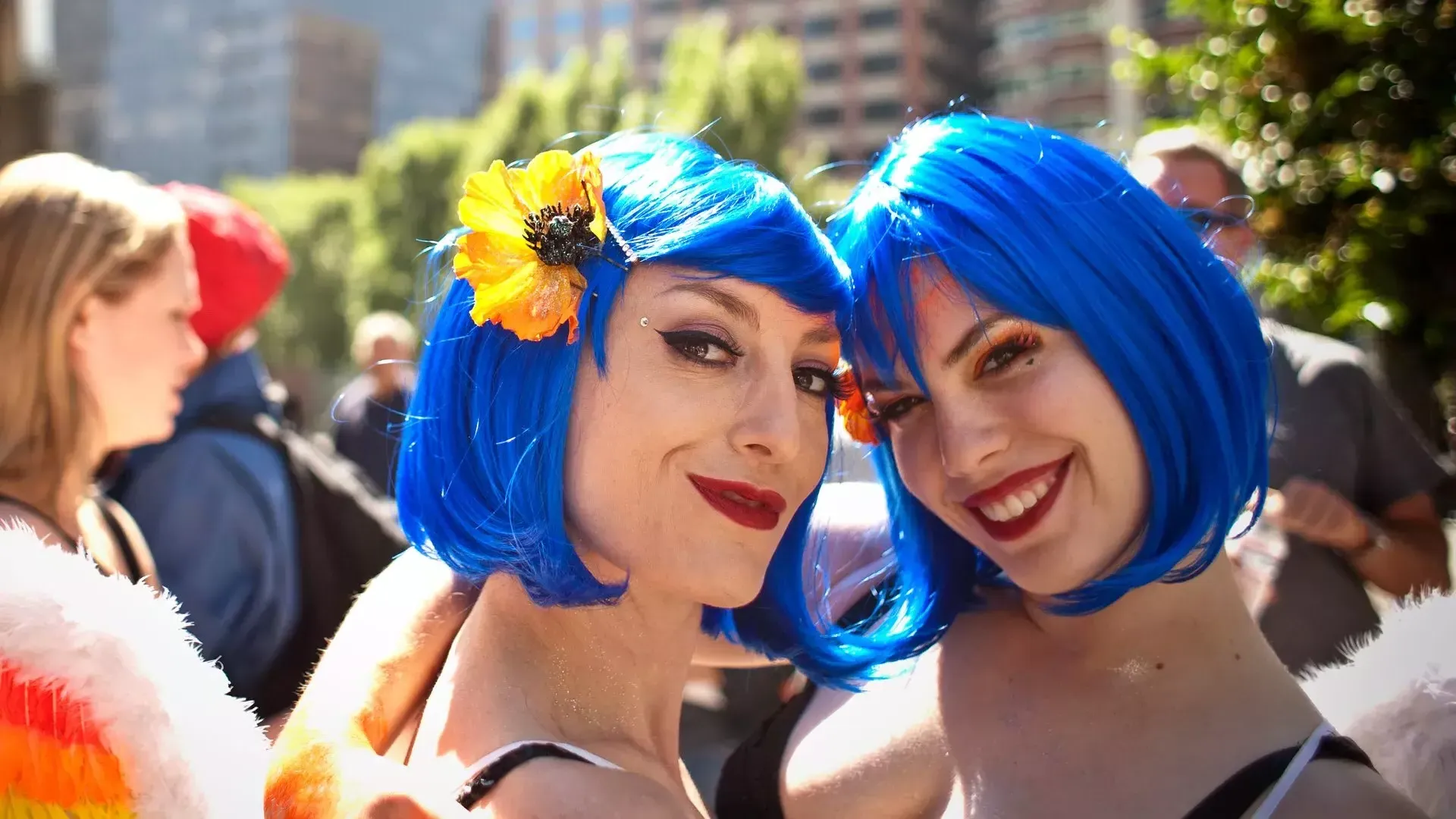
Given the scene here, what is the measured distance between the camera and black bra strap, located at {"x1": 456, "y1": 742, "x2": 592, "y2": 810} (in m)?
1.27

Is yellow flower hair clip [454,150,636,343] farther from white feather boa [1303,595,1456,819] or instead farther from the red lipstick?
white feather boa [1303,595,1456,819]

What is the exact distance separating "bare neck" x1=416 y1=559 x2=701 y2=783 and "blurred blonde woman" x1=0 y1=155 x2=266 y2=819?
0.26 meters

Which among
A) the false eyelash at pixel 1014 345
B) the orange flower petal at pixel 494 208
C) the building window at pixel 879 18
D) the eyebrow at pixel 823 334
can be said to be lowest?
the building window at pixel 879 18

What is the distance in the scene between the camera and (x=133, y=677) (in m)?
1.16

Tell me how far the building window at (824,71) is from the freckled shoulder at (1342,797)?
65133 mm

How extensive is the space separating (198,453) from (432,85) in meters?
93.7

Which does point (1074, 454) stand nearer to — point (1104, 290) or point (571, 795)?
point (1104, 290)

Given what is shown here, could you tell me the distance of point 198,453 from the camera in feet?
9.20

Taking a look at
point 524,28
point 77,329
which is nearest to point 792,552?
point 77,329

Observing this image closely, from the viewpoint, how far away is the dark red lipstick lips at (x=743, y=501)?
4.69 ft

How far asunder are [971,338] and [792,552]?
1.51ft

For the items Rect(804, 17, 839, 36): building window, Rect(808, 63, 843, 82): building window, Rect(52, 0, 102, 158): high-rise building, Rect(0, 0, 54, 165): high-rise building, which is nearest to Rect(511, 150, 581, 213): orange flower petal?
Rect(0, 0, 54, 165): high-rise building

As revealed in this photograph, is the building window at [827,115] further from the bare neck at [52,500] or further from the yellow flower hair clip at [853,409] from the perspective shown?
the yellow flower hair clip at [853,409]

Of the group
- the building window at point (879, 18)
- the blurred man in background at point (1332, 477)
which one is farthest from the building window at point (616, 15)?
the blurred man in background at point (1332, 477)
